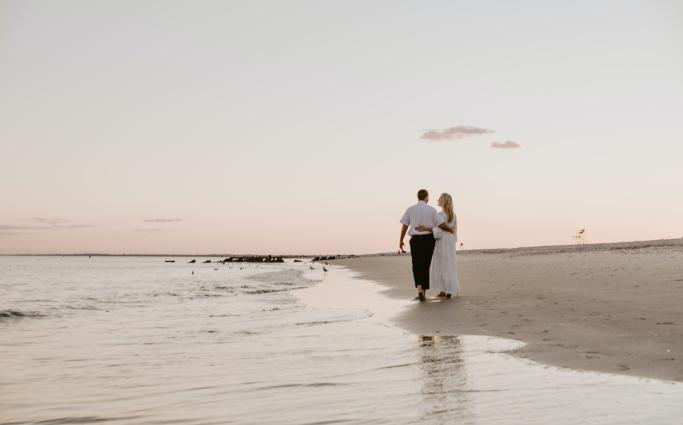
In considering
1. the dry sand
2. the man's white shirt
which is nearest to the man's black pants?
the man's white shirt

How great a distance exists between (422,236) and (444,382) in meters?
9.82

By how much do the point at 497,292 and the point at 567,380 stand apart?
10166 millimetres

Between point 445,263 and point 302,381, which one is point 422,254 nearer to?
point 445,263

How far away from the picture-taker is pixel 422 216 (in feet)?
48.6

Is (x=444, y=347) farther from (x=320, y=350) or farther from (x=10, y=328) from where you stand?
(x=10, y=328)

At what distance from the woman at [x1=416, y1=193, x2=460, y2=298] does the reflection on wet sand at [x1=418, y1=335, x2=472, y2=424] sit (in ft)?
22.8

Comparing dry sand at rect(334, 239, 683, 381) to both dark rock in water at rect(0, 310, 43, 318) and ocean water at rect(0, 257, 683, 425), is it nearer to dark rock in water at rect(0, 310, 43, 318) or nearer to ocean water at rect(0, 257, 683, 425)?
ocean water at rect(0, 257, 683, 425)

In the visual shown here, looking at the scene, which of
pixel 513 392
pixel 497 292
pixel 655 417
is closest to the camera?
pixel 655 417

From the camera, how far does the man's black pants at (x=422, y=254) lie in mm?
14789

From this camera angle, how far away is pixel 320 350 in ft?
24.1

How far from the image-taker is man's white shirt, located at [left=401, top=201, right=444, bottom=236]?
14781mm

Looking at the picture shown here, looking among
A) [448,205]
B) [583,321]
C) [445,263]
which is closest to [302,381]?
[583,321]

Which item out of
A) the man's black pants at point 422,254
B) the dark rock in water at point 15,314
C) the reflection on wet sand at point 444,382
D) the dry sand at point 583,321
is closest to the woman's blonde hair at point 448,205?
the man's black pants at point 422,254

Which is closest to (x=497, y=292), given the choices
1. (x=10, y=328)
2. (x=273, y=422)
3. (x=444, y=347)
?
(x=444, y=347)
